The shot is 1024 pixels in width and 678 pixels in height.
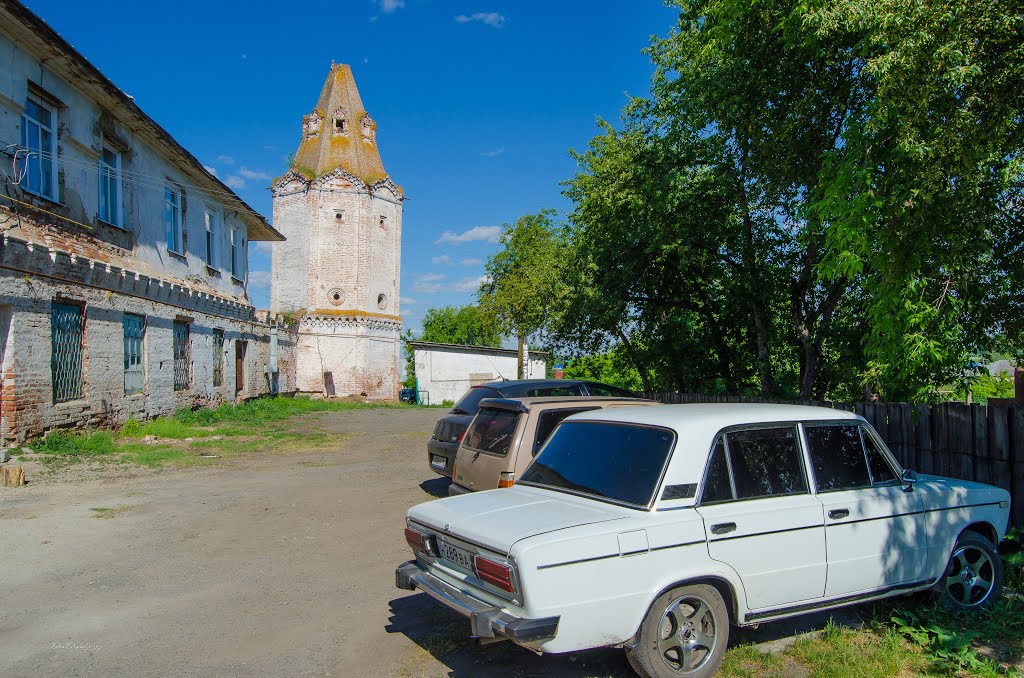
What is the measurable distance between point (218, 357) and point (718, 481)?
824 inches

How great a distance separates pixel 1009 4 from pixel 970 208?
5.31 feet

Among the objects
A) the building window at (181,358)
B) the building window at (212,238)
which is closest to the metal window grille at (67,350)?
the building window at (181,358)

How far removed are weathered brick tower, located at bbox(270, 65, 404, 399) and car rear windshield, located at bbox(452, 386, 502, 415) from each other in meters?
24.8

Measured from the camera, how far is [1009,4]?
531 centimetres

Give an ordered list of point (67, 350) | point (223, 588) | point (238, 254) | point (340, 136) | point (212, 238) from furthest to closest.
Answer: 1. point (340, 136)
2. point (238, 254)
3. point (212, 238)
4. point (67, 350)
5. point (223, 588)

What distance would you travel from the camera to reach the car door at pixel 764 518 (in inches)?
160

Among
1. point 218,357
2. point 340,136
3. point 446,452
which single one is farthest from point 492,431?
point 340,136

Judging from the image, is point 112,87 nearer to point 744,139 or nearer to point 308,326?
point 744,139

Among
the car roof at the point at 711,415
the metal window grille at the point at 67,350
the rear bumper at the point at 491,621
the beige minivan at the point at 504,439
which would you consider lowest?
the rear bumper at the point at 491,621

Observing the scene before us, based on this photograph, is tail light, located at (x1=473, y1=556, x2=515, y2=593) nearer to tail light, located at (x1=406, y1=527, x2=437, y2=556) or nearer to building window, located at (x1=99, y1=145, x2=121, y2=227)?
tail light, located at (x1=406, y1=527, x2=437, y2=556)

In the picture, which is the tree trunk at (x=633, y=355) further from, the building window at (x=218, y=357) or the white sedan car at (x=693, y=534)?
the building window at (x=218, y=357)

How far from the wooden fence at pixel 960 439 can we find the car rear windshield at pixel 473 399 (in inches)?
202

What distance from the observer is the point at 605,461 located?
454 centimetres

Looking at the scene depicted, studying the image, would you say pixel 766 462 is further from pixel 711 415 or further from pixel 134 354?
pixel 134 354
